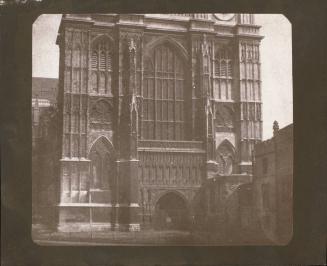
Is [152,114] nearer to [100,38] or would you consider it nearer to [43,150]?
[100,38]

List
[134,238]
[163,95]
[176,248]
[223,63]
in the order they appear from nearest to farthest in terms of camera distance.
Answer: [176,248] → [134,238] → [163,95] → [223,63]

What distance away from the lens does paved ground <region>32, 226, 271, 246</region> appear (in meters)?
9.84

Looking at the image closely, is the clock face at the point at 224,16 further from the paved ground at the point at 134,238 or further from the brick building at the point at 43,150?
the paved ground at the point at 134,238

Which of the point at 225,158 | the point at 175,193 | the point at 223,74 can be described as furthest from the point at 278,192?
the point at 223,74

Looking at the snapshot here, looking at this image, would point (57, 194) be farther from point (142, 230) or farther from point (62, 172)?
point (142, 230)

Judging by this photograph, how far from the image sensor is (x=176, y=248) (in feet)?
32.0

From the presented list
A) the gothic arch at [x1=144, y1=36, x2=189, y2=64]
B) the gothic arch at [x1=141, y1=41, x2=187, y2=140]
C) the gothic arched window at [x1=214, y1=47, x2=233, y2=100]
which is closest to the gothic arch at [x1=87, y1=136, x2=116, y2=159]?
the gothic arch at [x1=141, y1=41, x2=187, y2=140]

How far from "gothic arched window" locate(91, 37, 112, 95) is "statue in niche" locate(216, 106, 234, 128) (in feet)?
7.19

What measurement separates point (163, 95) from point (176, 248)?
2.98 m

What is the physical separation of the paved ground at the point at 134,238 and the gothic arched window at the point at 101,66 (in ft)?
9.18

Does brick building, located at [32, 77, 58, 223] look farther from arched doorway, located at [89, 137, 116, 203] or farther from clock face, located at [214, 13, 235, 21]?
clock face, located at [214, 13, 235, 21]

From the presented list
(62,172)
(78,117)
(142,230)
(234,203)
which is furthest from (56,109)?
(234,203)

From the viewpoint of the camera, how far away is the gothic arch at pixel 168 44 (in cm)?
1129

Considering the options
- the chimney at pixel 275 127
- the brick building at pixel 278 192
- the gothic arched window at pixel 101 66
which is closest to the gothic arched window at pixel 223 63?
the chimney at pixel 275 127
